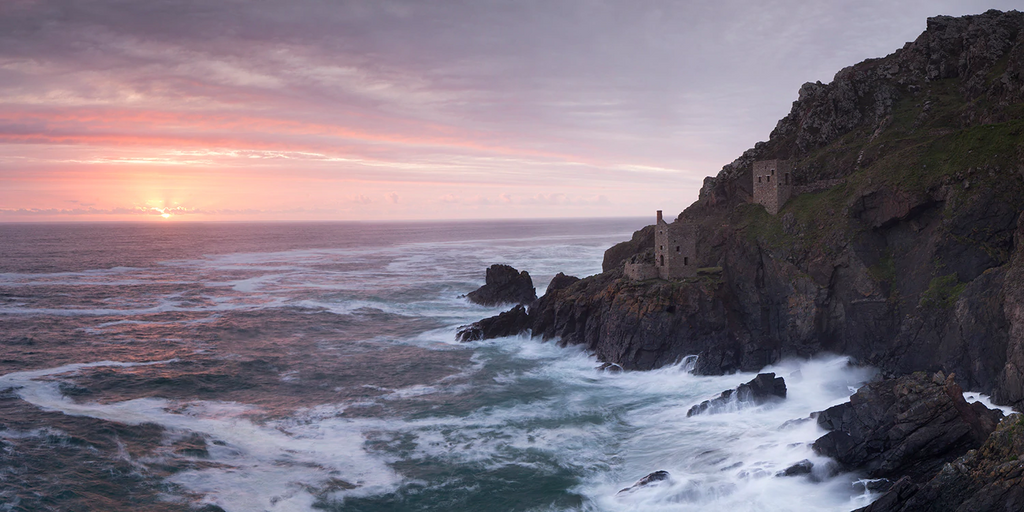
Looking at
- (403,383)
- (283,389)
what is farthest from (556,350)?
(283,389)

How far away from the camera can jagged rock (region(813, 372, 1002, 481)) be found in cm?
2797

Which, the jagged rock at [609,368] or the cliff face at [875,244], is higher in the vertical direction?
the cliff face at [875,244]

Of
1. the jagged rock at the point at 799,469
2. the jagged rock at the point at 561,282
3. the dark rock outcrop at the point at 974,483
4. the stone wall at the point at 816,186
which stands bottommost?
the jagged rock at the point at 799,469

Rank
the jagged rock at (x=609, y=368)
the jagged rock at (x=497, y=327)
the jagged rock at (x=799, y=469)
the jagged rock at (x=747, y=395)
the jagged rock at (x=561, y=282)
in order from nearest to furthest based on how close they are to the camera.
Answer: the jagged rock at (x=799, y=469)
the jagged rock at (x=747, y=395)
the jagged rock at (x=609, y=368)
the jagged rock at (x=497, y=327)
the jagged rock at (x=561, y=282)

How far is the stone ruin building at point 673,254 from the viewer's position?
5491cm

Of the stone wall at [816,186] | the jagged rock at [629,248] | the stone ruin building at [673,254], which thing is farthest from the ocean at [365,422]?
the stone wall at [816,186]

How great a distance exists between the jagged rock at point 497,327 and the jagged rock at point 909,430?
118 feet

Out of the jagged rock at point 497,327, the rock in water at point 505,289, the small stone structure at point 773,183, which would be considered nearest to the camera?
the small stone structure at point 773,183

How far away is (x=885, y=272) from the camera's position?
47438 mm

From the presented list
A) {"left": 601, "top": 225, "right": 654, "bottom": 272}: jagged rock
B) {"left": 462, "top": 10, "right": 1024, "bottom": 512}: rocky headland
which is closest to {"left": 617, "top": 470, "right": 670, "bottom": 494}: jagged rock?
{"left": 462, "top": 10, "right": 1024, "bottom": 512}: rocky headland

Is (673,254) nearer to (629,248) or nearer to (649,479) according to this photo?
(629,248)

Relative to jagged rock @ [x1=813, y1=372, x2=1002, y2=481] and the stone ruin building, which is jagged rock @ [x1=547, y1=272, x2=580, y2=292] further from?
jagged rock @ [x1=813, y1=372, x2=1002, y2=481]

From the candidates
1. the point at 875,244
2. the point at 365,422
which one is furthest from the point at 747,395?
the point at 365,422

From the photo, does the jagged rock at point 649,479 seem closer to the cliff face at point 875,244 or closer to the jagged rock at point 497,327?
the cliff face at point 875,244
